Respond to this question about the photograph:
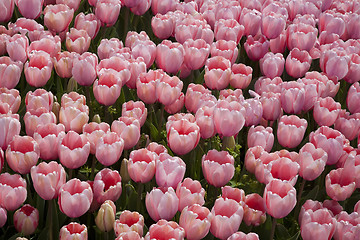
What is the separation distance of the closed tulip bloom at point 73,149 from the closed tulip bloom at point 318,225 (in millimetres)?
760

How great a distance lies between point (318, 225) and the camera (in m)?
1.78

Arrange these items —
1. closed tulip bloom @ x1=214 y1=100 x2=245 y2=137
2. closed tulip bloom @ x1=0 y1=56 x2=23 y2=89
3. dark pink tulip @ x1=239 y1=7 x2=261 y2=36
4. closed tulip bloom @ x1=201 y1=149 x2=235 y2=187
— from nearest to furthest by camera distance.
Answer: closed tulip bloom @ x1=201 y1=149 x2=235 y2=187
closed tulip bloom @ x1=214 y1=100 x2=245 y2=137
closed tulip bloom @ x1=0 y1=56 x2=23 y2=89
dark pink tulip @ x1=239 y1=7 x2=261 y2=36

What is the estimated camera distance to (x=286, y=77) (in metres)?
3.19

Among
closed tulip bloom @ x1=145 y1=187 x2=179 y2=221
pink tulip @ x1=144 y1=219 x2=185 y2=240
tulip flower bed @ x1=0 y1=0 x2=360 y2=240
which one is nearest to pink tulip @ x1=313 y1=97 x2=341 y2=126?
tulip flower bed @ x1=0 y1=0 x2=360 y2=240

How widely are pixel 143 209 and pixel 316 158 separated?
66 cm

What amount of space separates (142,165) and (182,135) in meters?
0.21

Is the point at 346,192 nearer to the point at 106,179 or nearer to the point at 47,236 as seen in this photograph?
the point at 106,179

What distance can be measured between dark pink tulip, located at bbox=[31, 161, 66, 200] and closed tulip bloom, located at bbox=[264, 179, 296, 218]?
0.66 meters

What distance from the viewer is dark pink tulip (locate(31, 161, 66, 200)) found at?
5.77 ft

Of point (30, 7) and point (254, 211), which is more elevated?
point (30, 7)

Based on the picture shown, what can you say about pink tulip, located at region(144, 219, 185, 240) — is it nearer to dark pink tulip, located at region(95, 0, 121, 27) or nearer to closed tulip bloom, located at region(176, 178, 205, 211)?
closed tulip bloom, located at region(176, 178, 205, 211)

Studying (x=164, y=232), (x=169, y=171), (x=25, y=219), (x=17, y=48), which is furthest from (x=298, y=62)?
(x=25, y=219)

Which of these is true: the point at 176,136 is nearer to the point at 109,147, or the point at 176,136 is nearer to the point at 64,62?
the point at 109,147

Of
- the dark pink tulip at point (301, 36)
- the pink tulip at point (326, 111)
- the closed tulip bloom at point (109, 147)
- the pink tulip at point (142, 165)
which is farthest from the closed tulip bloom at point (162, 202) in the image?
the dark pink tulip at point (301, 36)
